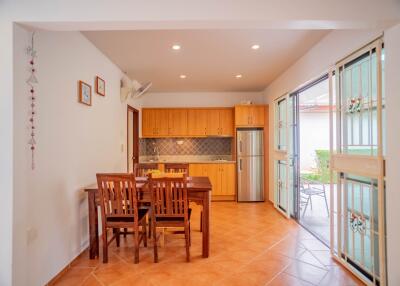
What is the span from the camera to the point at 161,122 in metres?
5.84

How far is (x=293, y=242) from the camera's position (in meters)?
3.25

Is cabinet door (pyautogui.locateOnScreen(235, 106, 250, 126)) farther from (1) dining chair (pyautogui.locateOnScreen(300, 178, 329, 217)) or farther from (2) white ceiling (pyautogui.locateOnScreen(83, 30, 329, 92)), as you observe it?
(1) dining chair (pyautogui.locateOnScreen(300, 178, 329, 217))

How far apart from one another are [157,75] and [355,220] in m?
3.80

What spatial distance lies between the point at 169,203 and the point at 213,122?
11.3ft

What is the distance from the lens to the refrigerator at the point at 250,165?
18.0 ft

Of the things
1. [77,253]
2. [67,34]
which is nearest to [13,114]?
[67,34]

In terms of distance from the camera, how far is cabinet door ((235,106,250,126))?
5.54m

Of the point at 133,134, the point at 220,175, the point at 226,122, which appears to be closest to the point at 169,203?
the point at 220,175

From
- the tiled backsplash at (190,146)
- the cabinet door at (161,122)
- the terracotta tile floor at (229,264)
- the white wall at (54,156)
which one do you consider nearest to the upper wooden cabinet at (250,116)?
the tiled backsplash at (190,146)

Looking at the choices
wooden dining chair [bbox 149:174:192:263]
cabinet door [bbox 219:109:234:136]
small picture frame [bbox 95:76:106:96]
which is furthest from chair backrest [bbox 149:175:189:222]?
cabinet door [bbox 219:109:234:136]

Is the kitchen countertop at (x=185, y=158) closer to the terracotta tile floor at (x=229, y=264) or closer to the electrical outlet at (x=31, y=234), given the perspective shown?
the terracotta tile floor at (x=229, y=264)

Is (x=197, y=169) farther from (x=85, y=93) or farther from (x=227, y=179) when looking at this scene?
(x=85, y=93)

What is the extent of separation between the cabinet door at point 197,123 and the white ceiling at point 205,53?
921 mm

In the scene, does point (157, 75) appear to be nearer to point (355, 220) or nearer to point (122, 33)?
point (122, 33)
